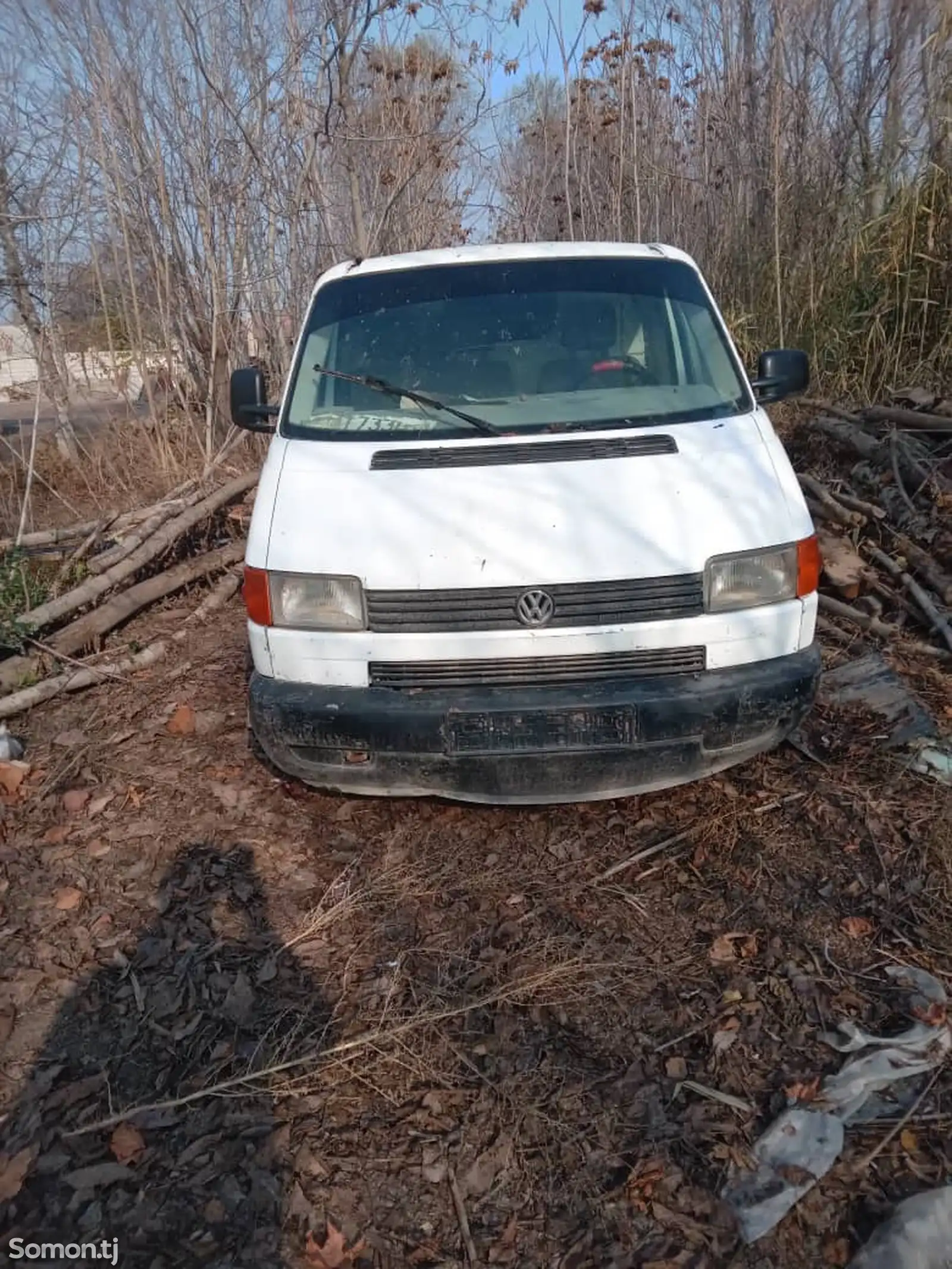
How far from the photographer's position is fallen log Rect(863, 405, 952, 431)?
18.8ft

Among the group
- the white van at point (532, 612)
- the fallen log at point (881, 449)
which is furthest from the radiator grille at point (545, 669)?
the fallen log at point (881, 449)

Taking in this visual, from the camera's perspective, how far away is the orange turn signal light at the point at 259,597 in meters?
2.98

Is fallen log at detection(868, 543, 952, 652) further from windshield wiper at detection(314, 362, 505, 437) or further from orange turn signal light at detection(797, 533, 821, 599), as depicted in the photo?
windshield wiper at detection(314, 362, 505, 437)

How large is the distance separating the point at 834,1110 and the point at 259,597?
2.23 metres

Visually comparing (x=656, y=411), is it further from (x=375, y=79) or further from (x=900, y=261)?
(x=375, y=79)

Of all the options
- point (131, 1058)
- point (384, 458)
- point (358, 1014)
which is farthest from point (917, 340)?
point (131, 1058)

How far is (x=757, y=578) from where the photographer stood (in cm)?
295

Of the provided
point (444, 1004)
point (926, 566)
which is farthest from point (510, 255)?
point (444, 1004)

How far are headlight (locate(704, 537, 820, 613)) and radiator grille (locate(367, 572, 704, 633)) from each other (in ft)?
0.18

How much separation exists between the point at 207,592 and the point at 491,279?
310 centimetres

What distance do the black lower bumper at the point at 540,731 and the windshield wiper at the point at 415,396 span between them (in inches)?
41.8

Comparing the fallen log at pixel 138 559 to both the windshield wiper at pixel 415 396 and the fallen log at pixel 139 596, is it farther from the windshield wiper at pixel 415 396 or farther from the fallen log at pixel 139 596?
the windshield wiper at pixel 415 396

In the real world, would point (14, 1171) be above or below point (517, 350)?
below

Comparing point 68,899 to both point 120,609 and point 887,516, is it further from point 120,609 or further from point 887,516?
point 887,516
